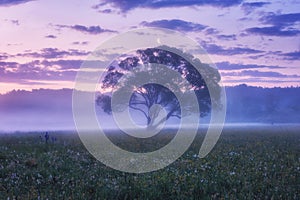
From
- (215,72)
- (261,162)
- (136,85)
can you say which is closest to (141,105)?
(136,85)

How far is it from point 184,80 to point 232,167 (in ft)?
146

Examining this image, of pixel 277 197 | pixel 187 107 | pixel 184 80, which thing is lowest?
pixel 277 197

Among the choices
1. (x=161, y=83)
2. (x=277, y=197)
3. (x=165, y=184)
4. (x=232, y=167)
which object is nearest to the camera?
(x=277, y=197)

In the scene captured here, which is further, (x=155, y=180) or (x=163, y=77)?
(x=163, y=77)

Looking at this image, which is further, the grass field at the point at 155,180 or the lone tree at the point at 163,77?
the lone tree at the point at 163,77

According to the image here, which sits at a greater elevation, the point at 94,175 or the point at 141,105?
the point at 141,105

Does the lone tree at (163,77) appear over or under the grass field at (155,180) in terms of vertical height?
over

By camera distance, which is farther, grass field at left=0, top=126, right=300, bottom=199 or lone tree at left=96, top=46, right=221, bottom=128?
lone tree at left=96, top=46, right=221, bottom=128

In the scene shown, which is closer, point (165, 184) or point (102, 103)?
point (165, 184)

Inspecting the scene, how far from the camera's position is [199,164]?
44.5 ft

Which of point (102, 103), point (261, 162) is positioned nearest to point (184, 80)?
point (102, 103)

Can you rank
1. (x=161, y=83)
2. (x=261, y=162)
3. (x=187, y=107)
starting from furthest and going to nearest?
(x=187, y=107), (x=161, y=83), (x=261, y=162)

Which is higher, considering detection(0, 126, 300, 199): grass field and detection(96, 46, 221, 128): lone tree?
detection(96, 46, 221, 128): lone tree

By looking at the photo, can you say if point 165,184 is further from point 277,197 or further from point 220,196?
point 277,197
